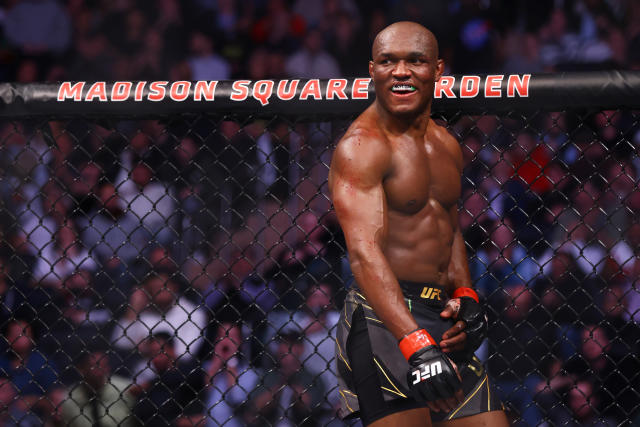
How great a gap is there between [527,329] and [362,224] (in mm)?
2094

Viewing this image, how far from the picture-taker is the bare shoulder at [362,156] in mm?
1767

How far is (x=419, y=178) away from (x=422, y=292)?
11.2 inches

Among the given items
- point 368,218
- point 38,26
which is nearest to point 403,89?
point 368,218

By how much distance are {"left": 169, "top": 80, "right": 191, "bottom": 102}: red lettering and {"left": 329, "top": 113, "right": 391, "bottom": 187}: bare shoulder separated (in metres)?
0.53

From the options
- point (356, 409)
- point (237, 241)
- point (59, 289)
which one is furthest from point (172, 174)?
point (356, 409)

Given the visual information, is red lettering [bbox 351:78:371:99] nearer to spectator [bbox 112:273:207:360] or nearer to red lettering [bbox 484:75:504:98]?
red lettering [bbox 484:75:504:98]

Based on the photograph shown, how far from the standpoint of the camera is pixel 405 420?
5.89ft

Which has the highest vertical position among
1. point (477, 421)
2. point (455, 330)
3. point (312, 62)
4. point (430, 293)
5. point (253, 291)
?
point (312, 62)

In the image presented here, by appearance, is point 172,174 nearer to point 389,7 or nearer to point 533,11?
point 389,7

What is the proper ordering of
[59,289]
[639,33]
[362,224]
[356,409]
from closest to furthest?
[362,224] → [356,409] → [59,289] → [639,33]

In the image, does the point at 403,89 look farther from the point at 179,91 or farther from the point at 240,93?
the point at 179,91

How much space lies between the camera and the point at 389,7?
544cm

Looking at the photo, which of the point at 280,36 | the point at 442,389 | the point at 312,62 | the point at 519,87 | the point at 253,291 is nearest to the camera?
the point at 442,389

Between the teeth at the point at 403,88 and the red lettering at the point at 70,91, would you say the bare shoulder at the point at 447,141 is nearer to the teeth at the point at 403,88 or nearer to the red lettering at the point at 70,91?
the teeth at the point at 403,88
